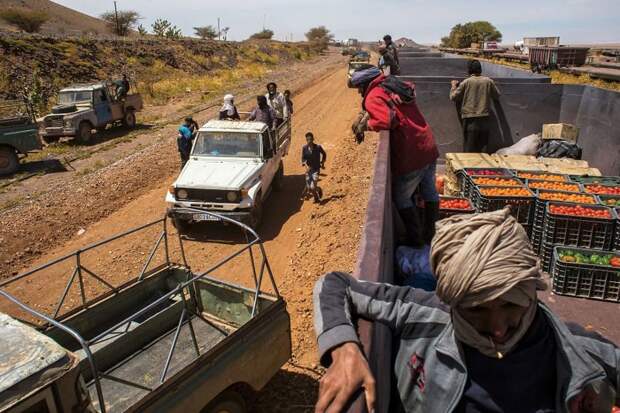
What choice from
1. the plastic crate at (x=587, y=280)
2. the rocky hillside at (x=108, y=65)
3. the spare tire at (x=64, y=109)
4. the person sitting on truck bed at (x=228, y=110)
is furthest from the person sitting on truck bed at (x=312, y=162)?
the rocky hillside at (x=108, y=65)

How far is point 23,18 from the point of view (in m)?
50.4

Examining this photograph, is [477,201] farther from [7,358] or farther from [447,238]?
[7,358]

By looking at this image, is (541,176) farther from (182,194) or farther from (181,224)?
(181,224)

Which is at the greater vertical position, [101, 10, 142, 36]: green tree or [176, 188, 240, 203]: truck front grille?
[101, 10, 142, 36]: green tree

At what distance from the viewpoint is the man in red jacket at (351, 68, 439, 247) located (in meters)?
4.51

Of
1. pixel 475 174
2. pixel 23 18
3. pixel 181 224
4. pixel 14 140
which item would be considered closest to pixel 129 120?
pixel 14 140

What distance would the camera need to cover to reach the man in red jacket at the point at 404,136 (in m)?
4.51

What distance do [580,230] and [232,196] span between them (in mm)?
5743

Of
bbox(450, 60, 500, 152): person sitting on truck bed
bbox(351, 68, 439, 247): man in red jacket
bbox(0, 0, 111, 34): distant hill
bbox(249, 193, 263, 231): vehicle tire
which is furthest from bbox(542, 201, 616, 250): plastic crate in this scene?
bbox(0, 0, 111, 34): distant hill

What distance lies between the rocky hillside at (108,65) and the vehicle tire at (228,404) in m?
21.6

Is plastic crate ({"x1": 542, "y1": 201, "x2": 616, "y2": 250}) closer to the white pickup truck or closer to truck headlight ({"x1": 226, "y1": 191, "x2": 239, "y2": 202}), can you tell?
the white pickup truck

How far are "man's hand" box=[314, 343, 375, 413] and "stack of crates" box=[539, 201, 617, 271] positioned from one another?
5.49 meters

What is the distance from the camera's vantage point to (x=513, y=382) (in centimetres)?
159

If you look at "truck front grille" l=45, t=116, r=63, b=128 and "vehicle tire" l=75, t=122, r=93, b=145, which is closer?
"truck front grille" l=45, t=116, r=63, b=128
